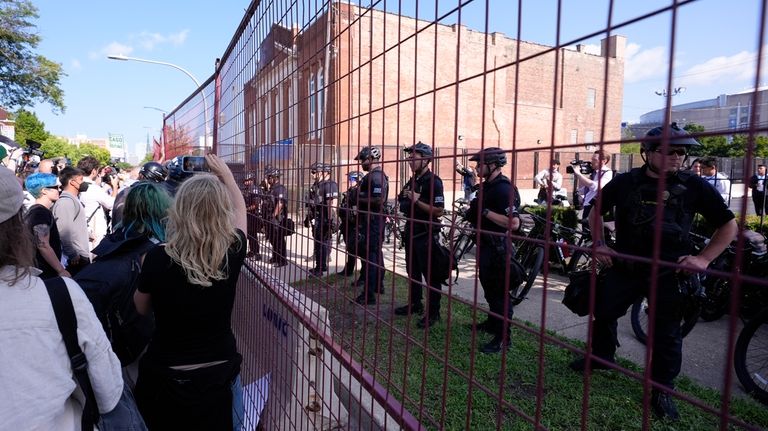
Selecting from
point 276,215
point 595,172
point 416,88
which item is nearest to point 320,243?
point 276,215

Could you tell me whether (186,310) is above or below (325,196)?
below

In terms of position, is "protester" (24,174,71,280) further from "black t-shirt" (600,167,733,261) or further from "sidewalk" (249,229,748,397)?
"black t-shirt" (600,167,733,261)

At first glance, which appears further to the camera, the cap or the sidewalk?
the sidewalk

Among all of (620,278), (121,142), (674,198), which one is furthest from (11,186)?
(121,142)

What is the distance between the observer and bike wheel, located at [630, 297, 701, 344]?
3654mm

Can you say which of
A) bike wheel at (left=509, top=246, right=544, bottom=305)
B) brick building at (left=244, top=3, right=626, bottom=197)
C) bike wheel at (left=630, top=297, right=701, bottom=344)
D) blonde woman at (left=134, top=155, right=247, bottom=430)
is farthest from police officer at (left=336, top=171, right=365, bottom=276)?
bike wheel at (left=509, top=246, right=544, bottom=305)

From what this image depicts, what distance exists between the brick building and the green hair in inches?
32.6

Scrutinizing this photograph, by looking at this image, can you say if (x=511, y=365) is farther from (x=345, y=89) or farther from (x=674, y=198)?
(x=345, y=89)

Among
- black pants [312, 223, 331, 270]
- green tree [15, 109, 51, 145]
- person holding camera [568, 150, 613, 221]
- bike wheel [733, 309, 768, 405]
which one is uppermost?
green tree [15, 109, 51, 145]

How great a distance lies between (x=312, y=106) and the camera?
97.5 inches

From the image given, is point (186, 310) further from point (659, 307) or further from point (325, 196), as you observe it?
point (659, 307)

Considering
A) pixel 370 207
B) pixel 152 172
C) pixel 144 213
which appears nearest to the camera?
pixel 370 207

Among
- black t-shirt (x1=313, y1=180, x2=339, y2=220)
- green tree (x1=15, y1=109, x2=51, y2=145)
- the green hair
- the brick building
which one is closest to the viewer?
the brick building

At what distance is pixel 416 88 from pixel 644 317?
4.07m
